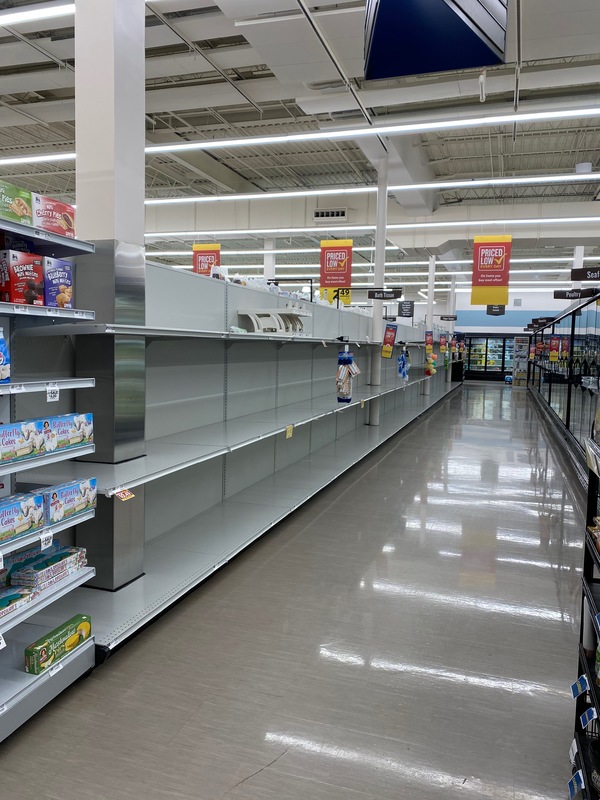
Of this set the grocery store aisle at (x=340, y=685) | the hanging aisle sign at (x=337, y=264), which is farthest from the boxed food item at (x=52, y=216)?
the hanging aisle sign at (x=337, y=264)

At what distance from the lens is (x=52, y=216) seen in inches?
101

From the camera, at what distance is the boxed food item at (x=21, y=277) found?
7.51ft

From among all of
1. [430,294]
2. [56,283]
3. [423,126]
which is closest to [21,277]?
[56,283]

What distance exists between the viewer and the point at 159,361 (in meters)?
4.20

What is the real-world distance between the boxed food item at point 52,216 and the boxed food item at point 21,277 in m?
0.19

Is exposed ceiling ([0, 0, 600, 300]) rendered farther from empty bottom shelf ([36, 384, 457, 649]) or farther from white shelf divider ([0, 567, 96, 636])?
white shelf divider ([0, 567, 96, 636])

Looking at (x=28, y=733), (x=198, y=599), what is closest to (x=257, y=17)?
(x=198, y=599)

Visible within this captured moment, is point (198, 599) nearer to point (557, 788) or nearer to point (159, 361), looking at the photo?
point (159, 361)

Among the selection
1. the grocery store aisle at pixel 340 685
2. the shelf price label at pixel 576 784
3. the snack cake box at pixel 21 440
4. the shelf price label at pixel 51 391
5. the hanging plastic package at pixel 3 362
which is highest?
the hanging plastic package at pixel 3 362

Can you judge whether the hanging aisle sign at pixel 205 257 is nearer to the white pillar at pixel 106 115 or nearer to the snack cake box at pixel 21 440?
the white pillar at pixel 106 115

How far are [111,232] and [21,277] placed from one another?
2.99 feet

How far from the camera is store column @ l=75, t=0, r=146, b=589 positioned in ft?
10.1

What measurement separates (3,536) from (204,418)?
9.32 ft

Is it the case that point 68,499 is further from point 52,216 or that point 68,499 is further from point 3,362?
point 52,216
